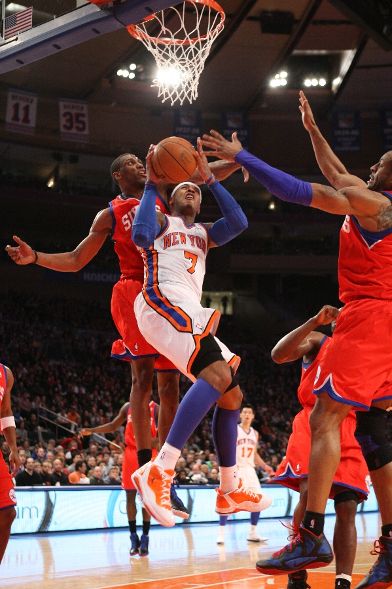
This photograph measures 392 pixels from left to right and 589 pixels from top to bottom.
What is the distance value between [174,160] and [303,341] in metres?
2.52

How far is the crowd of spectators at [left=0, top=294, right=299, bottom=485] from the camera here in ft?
56.1

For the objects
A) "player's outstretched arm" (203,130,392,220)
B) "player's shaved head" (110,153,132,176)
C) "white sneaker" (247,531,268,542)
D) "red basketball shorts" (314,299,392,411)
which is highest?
"player's shaved head" (110,153,132,176)

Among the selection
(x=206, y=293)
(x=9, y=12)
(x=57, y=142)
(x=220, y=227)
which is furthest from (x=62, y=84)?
(x=220, y=227)

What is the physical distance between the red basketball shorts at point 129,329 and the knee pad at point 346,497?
182 centimetres

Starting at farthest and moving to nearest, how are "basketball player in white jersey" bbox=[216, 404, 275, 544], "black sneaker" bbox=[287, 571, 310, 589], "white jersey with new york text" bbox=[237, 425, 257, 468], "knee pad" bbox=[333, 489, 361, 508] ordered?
"white jersey with new york text" bbox=[237, 425, 257, 468], "basketball player in white jersey" bbox=[216, 404, 275, 544], "black sneaker" bbox=[287, 571, 310, 589], "knee pad" bbox=[333, 489, 361, 508]

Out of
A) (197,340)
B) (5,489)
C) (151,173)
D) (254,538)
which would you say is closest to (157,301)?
(197,340)

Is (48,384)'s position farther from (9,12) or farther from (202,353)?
(202,353)

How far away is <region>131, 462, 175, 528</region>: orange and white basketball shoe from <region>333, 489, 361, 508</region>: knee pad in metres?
2.04

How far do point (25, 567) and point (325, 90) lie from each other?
25519 mm

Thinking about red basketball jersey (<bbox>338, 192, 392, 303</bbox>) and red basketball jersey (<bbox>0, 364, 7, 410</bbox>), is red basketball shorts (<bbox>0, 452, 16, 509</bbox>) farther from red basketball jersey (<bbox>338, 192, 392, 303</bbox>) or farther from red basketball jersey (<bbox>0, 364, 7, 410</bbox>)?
red basketball jersey (<bbox>338, 192, 392, 303</bbox>)

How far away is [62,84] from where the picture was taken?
29453 mm

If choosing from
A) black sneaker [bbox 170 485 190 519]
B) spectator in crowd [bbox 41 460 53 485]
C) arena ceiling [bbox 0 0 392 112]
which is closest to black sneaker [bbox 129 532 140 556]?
spectator in crowd [bbox 41 460 53 485]

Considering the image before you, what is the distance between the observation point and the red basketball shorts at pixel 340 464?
7195mm

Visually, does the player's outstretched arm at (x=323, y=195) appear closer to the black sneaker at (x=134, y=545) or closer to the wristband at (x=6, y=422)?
the wristband at (x=6, y=422)
